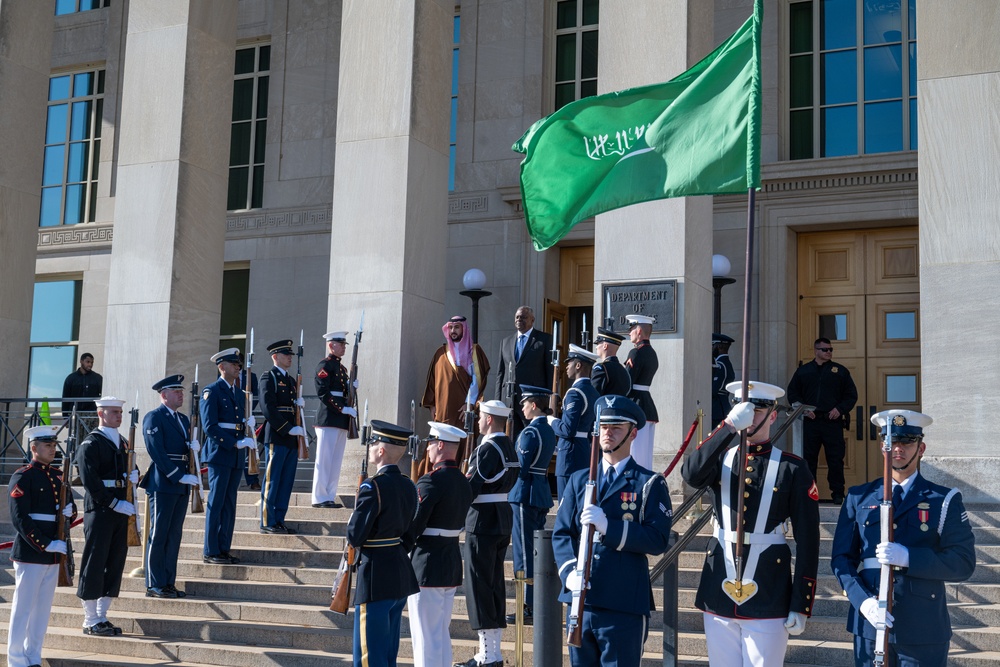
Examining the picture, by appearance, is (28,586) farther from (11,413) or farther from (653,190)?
(11,413)

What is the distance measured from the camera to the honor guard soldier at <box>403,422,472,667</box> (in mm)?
Answer: 8438

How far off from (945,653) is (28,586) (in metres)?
7.20

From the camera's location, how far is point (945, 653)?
20.6 feet

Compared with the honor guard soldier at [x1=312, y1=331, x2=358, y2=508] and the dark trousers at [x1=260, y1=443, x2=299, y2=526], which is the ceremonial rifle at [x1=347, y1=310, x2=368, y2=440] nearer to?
the honor guard soldier at [x1=312, y1=331, x2=358, y2=508]

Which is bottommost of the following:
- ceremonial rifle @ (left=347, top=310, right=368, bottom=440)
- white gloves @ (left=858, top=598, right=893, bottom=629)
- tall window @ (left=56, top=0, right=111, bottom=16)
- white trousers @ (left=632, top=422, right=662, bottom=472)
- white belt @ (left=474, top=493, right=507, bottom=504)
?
white gloves @ (left=858, top=598, right=893, bottom=629)

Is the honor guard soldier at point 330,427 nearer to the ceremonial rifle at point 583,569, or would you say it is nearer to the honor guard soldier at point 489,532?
the honor guard soldier at point 489,532

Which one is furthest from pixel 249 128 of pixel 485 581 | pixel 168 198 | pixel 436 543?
pixel 436 543

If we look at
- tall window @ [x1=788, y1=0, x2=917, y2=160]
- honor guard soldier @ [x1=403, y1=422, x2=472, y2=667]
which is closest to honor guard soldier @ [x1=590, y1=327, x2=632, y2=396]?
honor guard soldier @ [x1=403, y1=422, x2=472, y2=667]

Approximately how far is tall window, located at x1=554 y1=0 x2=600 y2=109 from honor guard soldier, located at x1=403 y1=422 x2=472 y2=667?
1065cm

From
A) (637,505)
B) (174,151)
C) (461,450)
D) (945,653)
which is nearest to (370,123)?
(174,151)

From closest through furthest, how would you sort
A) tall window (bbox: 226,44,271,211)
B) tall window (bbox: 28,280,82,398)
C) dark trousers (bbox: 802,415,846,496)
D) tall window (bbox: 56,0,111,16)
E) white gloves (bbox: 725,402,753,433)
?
white gloves (bbox: 725,402,753,433) → dark trousers (bbox: 802,415,846,496) → tall window (bbox: 226,44,271,211) → tall window (bbox: 28,280,82,398) → tall window (bbox: 56,0,111,16)

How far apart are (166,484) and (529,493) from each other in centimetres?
360

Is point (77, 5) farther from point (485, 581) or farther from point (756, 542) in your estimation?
point (756, 542)

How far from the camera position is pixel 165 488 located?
36.4 feet
